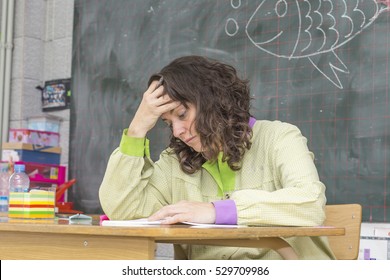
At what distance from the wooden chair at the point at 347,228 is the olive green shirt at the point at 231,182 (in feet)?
0.60

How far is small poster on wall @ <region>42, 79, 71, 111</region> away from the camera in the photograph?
413cm

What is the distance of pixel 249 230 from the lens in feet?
4.56

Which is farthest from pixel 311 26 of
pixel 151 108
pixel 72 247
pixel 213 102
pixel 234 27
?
pixel 72 247

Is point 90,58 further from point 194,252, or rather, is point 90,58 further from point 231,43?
point 194,252

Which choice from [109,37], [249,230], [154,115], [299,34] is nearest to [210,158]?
[154,115]

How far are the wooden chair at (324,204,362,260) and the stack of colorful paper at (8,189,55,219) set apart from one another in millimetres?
871

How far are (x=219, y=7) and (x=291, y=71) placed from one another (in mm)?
580

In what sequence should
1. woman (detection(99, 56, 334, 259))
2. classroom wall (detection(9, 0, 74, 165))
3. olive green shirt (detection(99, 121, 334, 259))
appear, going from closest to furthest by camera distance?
olive green shirt (detection(99, 121, 334, 259)), woman (detection(99, 56, 334, 259)), classroom wall (detection(9, 0, 74, 165))

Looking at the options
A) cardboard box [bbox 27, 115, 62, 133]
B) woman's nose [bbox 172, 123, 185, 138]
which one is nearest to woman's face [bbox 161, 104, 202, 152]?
woman's nose [bbox 172, 123, 185, 138]

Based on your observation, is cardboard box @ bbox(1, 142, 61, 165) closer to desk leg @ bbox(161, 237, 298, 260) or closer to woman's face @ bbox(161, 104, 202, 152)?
woman's face @ bbox(161, 104, 202, 152)

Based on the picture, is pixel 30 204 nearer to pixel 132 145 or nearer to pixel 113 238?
pixel 132 145

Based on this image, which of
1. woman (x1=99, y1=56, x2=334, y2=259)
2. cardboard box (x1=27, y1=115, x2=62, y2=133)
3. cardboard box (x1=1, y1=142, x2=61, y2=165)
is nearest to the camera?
woman (x1=99, y1=56, x2=334, y2=259)

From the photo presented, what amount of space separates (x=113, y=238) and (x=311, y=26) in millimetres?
1972

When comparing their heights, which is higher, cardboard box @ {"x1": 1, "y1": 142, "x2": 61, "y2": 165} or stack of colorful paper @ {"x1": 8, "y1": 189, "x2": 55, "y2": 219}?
cardboard box @ {"x1": 1, "y1": 142, "x2": 61, "y2": 165}
